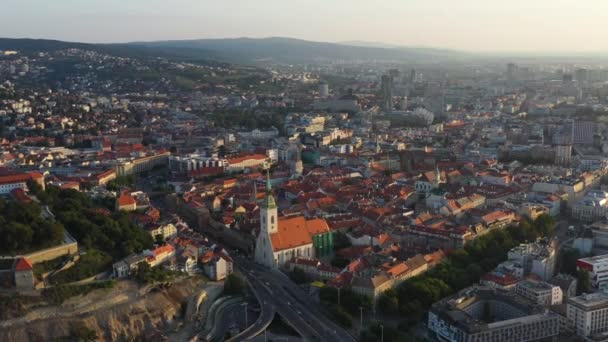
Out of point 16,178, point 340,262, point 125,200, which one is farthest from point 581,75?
point 16,178

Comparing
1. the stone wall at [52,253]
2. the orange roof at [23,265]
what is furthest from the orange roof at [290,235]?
the orange roof at [23,265]

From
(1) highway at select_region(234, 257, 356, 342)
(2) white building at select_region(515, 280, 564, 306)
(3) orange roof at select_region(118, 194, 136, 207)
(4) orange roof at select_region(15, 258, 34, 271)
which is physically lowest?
(1) highway at select_region(234, 257, 356, 342)

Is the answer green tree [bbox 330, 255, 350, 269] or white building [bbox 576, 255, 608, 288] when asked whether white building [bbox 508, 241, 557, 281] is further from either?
green tree [bbox 330, 255, 350, 269]

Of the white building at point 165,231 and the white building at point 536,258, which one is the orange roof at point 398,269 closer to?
the white building at point 536,258

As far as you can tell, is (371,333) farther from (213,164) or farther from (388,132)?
(388,132)

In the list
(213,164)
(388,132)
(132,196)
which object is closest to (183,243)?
(132,196)

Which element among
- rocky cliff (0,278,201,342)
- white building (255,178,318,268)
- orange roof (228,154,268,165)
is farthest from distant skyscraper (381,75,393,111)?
rocky cliff (0,278,201,342)
